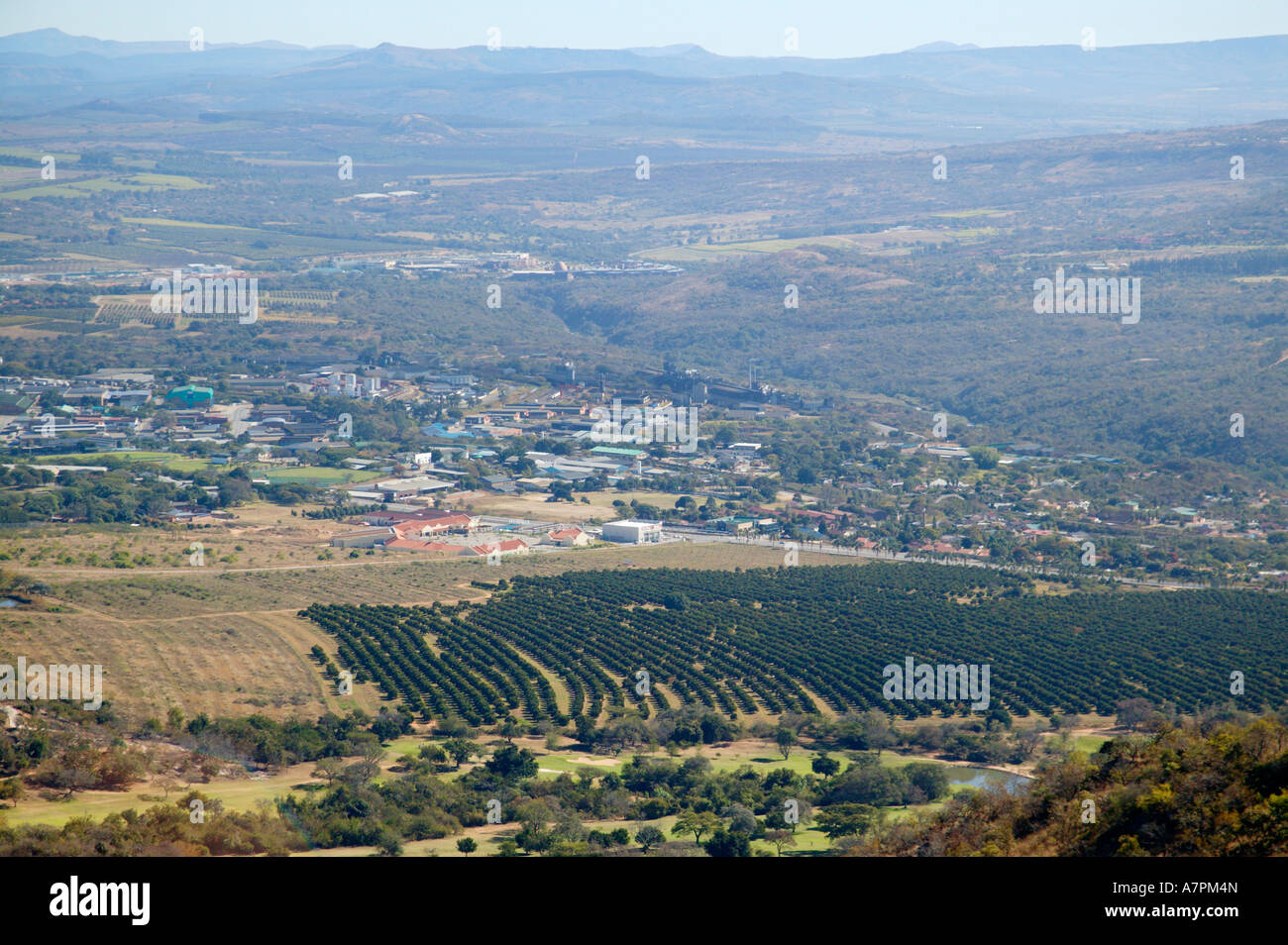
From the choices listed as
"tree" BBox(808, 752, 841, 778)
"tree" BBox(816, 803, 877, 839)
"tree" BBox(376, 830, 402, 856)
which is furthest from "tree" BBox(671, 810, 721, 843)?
"tree" BBox(808, 752, 841, 778)

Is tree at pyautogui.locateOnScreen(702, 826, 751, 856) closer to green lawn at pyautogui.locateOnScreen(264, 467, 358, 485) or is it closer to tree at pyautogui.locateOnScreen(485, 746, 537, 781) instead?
tree at pyautogui.locateOnScreen(485, 746, 537, 781)

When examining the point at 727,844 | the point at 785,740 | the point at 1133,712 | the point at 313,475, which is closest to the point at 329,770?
the point at 727,844

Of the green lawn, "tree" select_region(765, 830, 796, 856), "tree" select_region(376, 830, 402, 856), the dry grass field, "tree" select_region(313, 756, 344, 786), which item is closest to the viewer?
"tree" select_region(376, 830, 402, 856)

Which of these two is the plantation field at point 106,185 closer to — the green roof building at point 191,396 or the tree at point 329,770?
the green roof building at point 191,396

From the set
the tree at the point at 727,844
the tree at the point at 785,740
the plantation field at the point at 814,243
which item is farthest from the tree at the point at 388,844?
the plantation field at the point at 814,243

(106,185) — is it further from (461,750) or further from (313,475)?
(461,750)
